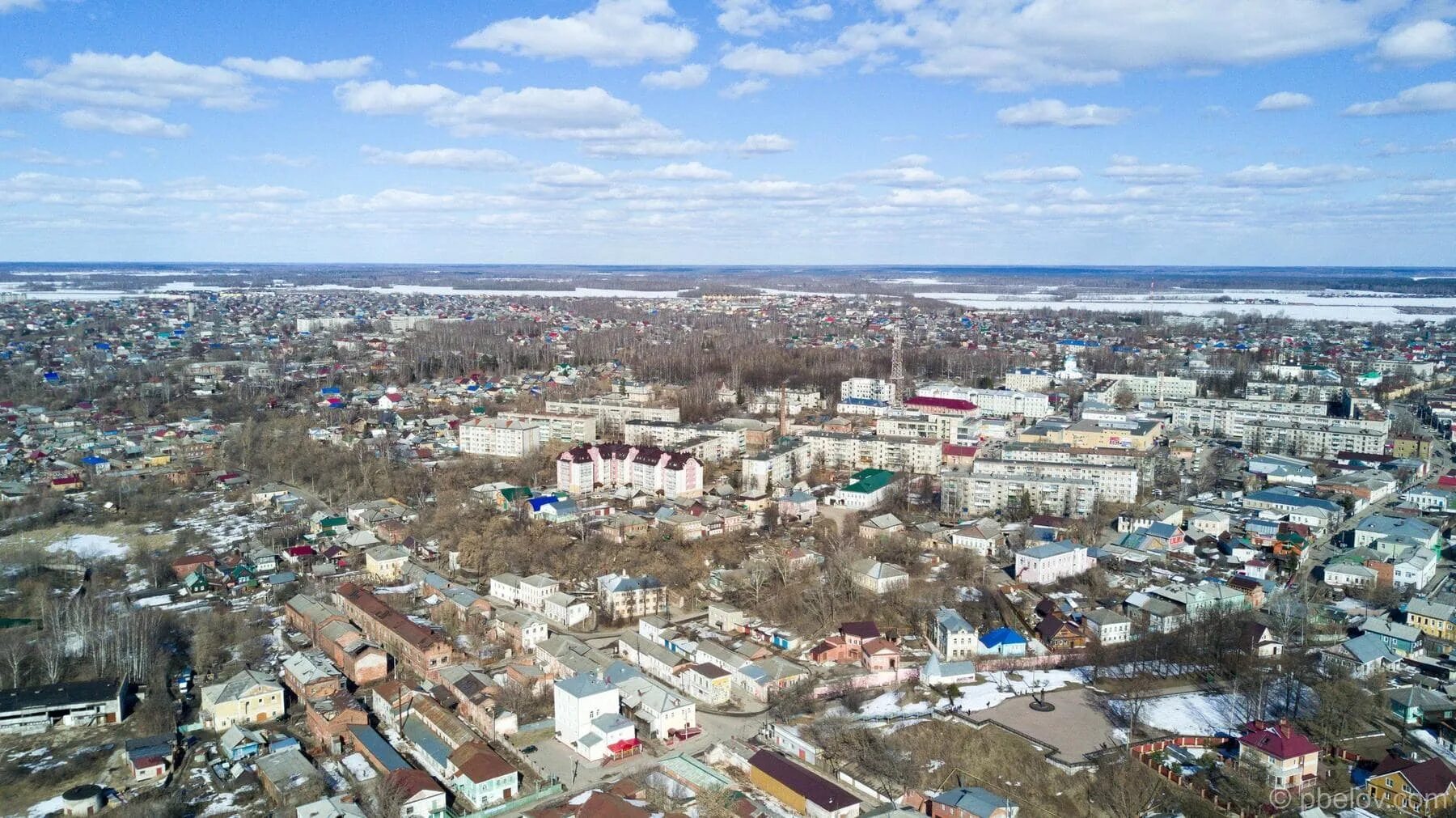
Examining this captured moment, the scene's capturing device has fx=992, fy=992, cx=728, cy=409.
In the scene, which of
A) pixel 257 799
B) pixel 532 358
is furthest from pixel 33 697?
pixel 532 358

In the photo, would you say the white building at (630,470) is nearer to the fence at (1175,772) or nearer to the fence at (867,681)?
the fence at (867,681)

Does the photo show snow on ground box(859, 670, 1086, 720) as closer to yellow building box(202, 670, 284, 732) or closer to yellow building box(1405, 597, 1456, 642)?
yellow building box(1405, 597, 1456, 642)

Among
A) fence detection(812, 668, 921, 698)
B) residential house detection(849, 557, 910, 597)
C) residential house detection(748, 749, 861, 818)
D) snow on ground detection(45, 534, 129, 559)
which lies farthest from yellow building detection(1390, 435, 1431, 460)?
snow on ground detection(45, 534, 129, 559)

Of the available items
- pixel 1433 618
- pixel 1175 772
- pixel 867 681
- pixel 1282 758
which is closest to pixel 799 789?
pixel 867 681

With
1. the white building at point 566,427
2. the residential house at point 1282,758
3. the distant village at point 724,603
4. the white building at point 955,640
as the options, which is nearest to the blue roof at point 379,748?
the distant village at point 724,603

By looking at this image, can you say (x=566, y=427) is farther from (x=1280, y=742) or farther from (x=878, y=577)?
(x=1280, y=742)

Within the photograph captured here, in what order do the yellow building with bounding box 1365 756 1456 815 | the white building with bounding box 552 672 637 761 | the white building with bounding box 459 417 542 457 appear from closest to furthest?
1. the yellow building with bounding box 1365 756 1456 815
2. the white building with bounding box 552 672 637 761
3. the white building with bounding box 459 417 542 457
